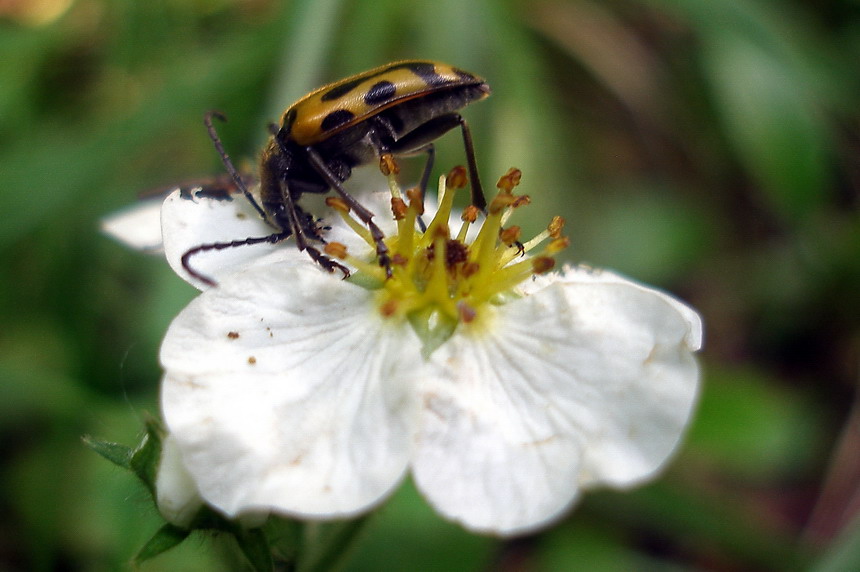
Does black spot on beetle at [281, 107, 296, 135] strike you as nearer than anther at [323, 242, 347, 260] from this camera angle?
No

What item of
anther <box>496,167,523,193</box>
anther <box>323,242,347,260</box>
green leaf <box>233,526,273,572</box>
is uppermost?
anther <box>496,167,523,193</box>

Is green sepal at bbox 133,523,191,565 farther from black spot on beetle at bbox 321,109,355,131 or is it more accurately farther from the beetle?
black spot on beetle at bbox 321,109,355,131

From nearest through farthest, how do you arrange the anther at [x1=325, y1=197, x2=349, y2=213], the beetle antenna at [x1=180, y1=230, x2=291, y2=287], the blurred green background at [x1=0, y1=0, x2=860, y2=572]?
the beetle antenna at [x1=180, y1=230, x2=291, y2=287] < the anther at [x1=325, y1=197, x2=349, y2=213] < the blurred green background at [x1=0, y1=0, x2=860, y2=572]

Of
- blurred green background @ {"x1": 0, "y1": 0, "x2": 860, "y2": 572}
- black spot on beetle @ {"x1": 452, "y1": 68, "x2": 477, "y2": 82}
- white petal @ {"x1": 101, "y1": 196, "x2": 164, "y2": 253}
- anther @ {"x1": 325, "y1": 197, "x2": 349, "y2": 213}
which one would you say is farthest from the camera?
blurred green background @ {"x1": 0, "y1": 0, "x2": 860, "y2": 572}

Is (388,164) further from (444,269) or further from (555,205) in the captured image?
(555,205)

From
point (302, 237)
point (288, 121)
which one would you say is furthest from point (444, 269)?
point (288, 121)

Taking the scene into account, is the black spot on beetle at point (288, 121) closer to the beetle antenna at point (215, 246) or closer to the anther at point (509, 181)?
the beetle antenna at point (215, 246)

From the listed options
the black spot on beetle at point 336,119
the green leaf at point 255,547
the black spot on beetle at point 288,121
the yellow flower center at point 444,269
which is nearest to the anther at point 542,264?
the yellow flower center at point 444,269

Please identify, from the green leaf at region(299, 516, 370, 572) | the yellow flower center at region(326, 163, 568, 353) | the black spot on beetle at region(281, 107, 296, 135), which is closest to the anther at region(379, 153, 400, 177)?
the yellow flower center at region(326, 163, 568, 353)
